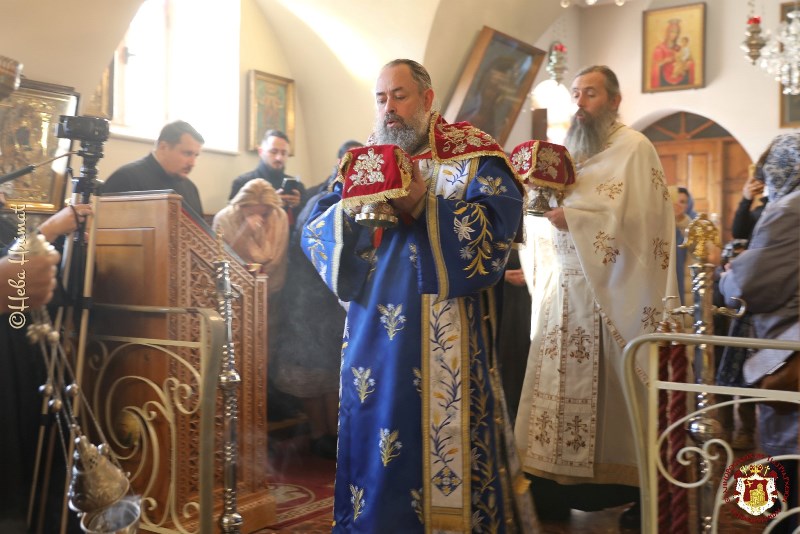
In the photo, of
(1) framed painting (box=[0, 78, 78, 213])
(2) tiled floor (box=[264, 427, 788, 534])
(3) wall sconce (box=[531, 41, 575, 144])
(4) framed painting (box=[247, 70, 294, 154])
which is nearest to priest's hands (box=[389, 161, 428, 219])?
(1) framed painting (box=[0, 78, 78, 213])

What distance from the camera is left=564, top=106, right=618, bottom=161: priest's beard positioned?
364 cm

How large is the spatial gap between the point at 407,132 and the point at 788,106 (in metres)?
8.98

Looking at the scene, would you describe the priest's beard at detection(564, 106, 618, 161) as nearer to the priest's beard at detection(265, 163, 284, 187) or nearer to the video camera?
the video camera

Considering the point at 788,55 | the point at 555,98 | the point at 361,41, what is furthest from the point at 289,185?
the point at 788,55

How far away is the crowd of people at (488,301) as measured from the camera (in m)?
2.48

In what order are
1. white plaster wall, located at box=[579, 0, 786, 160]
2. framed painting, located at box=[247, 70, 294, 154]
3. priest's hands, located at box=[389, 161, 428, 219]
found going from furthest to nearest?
white plaster wall, located at box=[579, 0, 786, 160] < framed painting, located at box=[247, 70, 294, 154] < priest's hands, located at box=[389, 161, 428, 219]

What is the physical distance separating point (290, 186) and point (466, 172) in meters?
2.72

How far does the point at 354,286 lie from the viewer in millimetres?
2656

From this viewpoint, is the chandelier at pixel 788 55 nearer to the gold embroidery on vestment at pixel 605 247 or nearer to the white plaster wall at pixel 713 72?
the white plaster wall at pixel 713 72

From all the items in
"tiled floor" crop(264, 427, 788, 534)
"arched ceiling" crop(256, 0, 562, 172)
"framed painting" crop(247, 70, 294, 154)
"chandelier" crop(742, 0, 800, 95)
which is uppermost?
"chandelier" crop(742, 0, 800, 95)

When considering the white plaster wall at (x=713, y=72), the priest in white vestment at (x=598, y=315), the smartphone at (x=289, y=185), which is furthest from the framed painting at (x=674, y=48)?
the priest in white vestment at (x=598, y=315)

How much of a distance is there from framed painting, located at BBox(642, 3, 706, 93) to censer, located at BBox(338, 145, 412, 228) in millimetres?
9592

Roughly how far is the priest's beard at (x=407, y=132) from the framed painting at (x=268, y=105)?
4.14m

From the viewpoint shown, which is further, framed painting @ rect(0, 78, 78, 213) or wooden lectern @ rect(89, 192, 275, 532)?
wooden lectern @ rect(89, 192, 275, 532)
